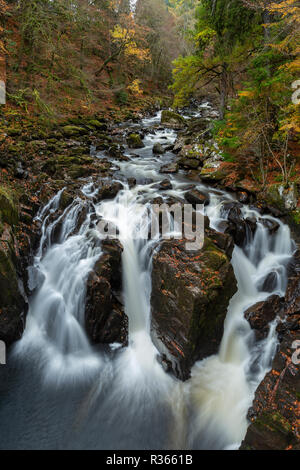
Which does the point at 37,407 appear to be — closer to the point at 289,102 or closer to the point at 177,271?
the point at 177,271

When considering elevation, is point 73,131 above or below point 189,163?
above

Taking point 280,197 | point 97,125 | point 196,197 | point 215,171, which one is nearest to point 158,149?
point 215,171

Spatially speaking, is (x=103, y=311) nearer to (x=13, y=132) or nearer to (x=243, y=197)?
(x=243, y=197)

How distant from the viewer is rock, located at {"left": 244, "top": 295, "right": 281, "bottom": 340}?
6.05 m

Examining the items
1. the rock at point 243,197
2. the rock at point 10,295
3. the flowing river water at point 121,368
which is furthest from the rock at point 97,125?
the rock at point 10,295

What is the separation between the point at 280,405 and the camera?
4.09 m

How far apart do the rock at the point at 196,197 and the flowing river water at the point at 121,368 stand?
862 mm

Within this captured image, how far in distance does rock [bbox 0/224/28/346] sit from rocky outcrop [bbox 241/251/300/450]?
202 inches

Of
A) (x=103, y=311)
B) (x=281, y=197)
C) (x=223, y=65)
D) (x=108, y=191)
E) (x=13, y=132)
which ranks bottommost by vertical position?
(x=103, y=311)

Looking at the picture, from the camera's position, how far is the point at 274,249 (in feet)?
25.6

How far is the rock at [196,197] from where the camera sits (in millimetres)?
8805

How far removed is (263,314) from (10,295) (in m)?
6.00

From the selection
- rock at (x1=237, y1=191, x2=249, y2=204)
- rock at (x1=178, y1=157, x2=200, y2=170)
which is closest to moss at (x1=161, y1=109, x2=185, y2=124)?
rock at (x1=178, y1=157, x2=200, y2=170)
